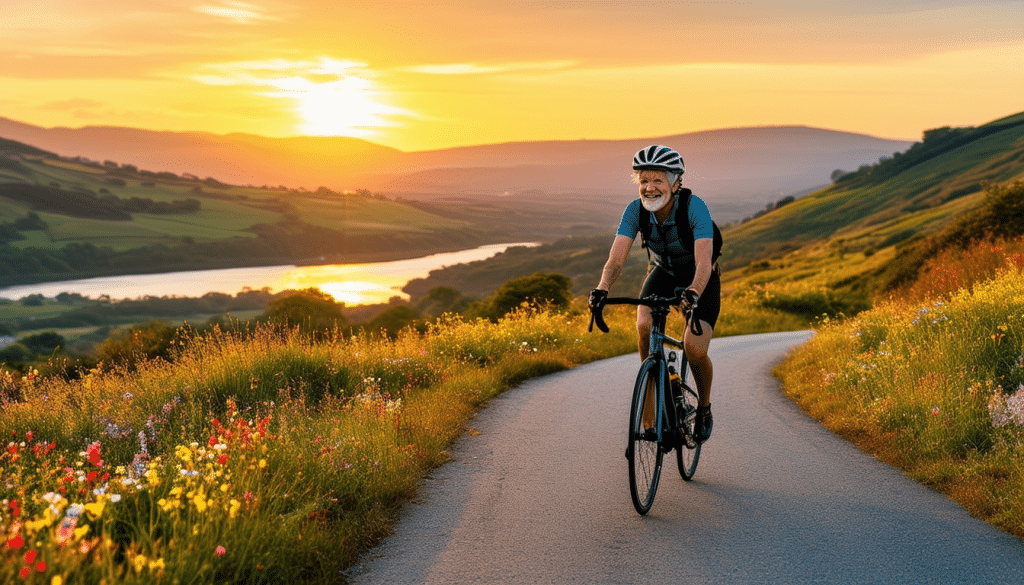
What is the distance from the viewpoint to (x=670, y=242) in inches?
247

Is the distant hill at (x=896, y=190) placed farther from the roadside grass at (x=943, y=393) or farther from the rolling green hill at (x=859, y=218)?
the roadside grass at (x=943, y=393)

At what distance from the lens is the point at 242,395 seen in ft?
31.2

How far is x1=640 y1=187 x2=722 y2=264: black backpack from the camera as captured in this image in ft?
20.3

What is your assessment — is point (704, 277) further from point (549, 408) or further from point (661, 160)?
point (549, 408)

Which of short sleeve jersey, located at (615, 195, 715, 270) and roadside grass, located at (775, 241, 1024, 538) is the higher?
short sleeve jersey, located at (615, 195, 715, 270)

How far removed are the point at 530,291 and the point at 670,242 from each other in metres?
44.2

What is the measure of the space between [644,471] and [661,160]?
237cm

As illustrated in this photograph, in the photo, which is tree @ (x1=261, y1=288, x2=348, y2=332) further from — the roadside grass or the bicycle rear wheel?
the bicycle rear wheel

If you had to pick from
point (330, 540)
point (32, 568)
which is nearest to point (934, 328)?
point (330, 540)

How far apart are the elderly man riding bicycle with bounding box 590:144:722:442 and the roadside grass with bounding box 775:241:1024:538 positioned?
7.41ft

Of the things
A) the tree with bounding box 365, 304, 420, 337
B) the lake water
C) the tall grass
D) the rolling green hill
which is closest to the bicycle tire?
the tall grass

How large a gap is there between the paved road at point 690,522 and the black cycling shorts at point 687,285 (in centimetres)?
148

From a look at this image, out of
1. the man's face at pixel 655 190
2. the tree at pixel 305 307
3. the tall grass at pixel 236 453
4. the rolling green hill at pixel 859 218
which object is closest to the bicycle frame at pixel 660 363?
the man's face at pixel 655 190

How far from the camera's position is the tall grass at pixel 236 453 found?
4008 millimetres
